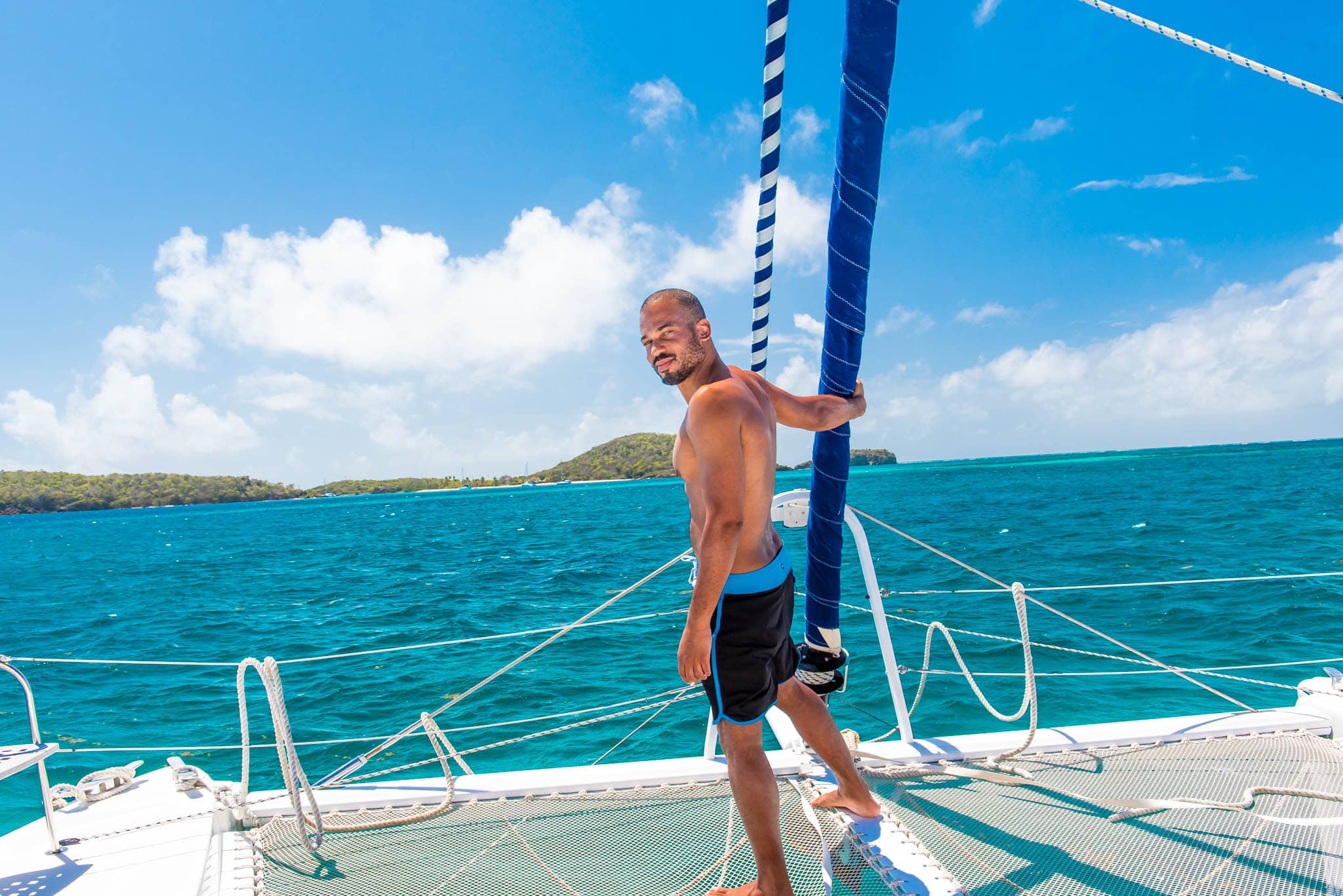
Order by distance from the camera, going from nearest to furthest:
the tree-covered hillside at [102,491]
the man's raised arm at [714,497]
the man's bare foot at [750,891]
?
1. the man's raised arm at [714,497]
2. the man's bare foot at [750,891]
3. the tree-covered hillside at [102,491]

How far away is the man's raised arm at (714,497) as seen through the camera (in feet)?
5.79

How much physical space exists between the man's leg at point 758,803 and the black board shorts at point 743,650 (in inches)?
2.3

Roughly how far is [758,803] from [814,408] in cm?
120

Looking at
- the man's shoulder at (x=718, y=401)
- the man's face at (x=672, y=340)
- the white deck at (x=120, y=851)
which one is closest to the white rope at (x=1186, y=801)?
the man's shoulder at (x=718, y=401)

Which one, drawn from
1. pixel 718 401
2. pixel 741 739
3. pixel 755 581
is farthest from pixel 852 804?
pixel 718 401

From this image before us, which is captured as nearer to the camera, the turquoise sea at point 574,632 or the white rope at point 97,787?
the white rope at point 97,787

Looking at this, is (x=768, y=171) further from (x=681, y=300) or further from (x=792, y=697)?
(x=792, y=697)

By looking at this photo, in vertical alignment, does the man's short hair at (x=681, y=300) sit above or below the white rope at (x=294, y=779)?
above

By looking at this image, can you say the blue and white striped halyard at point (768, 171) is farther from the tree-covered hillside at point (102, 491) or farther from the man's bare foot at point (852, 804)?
the tree-covered hillside at point (102, 491)

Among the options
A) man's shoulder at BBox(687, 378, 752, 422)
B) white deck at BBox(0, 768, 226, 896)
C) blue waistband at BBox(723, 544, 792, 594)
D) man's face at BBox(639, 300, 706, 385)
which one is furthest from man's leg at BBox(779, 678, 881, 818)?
white deck at BBox(0, 768, 226, 896)

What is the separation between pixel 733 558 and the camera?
1.80m

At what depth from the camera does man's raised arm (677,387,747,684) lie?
5.79 feet

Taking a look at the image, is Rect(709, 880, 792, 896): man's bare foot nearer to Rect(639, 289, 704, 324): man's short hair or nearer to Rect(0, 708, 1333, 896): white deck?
Rect(0, 708, 1333, 896): white deck

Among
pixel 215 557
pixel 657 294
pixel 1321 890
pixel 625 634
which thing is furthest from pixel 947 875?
pixel 215 557
